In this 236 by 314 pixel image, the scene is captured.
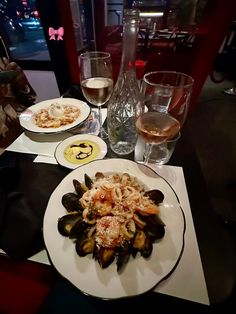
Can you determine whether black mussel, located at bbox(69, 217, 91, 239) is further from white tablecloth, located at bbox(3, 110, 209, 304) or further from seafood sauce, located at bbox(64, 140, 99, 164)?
seafood sauce, located at bbox(64, 140, 99, 164)

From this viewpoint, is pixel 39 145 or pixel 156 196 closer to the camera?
pixel 156 196

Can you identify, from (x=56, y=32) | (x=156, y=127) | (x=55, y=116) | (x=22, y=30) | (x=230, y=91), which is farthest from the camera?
(x=230, y=91)

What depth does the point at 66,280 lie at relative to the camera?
0.35 m

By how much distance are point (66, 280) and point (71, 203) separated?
16 centimetres

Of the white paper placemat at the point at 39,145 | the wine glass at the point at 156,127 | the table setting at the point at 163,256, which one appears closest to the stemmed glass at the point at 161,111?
the wine glass at the point at 156,127

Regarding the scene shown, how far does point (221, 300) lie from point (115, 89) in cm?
72

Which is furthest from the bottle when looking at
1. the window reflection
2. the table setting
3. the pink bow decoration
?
the window reflection

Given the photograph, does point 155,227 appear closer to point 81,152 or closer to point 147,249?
point 147,249

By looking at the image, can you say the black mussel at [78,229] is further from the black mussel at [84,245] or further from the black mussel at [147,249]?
the black mussel at [147,249]

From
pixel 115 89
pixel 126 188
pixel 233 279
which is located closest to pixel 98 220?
pixel 126 188

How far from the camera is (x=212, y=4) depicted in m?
1.70

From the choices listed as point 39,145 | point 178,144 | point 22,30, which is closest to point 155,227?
point 178,144

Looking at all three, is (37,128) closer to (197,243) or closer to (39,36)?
(197,243)

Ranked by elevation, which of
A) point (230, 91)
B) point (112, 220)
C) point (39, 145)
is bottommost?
point (230, 91)
